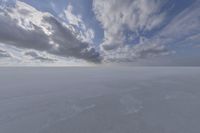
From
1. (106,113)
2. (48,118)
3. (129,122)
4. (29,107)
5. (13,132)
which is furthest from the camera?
(29,107)

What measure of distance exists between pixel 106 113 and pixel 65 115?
3006mm

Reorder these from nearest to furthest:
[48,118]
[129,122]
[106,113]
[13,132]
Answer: [13,132], [129,122], [48,118], [106,113]

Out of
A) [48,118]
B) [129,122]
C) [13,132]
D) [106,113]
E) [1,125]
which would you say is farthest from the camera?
[106,113]

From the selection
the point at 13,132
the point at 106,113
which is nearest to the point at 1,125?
the point at 13,132

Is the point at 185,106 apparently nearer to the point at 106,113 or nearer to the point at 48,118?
the point at 106,113

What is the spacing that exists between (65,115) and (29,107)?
12.3 ft

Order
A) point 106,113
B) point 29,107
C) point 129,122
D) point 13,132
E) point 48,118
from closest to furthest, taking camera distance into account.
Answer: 1. point 13,132
2. point 129,122
3. point 48,118
4. point 106,113
5. point 29,107

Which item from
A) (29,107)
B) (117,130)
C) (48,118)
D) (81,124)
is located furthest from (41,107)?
(117,130)

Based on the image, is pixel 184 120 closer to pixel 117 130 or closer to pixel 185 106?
pixel 185 106

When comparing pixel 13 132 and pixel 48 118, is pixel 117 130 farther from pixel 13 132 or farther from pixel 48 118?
pixel 13 132

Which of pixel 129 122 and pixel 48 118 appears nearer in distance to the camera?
pixel 129 122

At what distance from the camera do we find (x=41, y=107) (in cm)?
892

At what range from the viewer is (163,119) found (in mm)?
6938

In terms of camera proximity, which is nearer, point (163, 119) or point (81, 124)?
point (81, 124)
